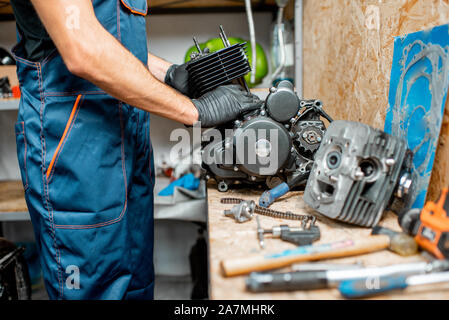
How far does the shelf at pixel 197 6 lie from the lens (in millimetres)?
1699

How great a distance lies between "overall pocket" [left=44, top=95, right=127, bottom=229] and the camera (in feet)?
2.60

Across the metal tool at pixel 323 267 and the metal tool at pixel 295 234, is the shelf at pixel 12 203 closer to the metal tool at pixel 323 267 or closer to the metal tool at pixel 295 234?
the metal tool at pixel 295 234

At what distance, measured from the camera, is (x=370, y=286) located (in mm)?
439

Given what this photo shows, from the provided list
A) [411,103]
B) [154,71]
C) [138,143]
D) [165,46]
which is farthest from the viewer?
[165,46]

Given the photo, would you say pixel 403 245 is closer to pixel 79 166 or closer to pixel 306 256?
pixel 306 256

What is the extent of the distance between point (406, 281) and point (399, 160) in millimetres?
271

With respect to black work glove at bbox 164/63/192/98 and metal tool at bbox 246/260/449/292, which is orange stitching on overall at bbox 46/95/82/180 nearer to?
black work glove at bbox 164/63/192/98

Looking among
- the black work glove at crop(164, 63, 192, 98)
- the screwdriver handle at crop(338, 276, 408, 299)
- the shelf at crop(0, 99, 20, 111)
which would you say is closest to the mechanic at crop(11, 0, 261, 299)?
the black work glove at crop(164, 63, 192, 98)

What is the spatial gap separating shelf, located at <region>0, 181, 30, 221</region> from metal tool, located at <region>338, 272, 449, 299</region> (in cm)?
148

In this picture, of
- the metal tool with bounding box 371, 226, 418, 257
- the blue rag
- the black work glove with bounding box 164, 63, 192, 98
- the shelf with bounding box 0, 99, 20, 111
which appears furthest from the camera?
the blue rag

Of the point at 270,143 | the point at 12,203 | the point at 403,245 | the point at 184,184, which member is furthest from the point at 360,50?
the point at 12,203

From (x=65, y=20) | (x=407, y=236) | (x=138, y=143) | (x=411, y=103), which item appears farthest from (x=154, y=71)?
(x=407, y=236)
